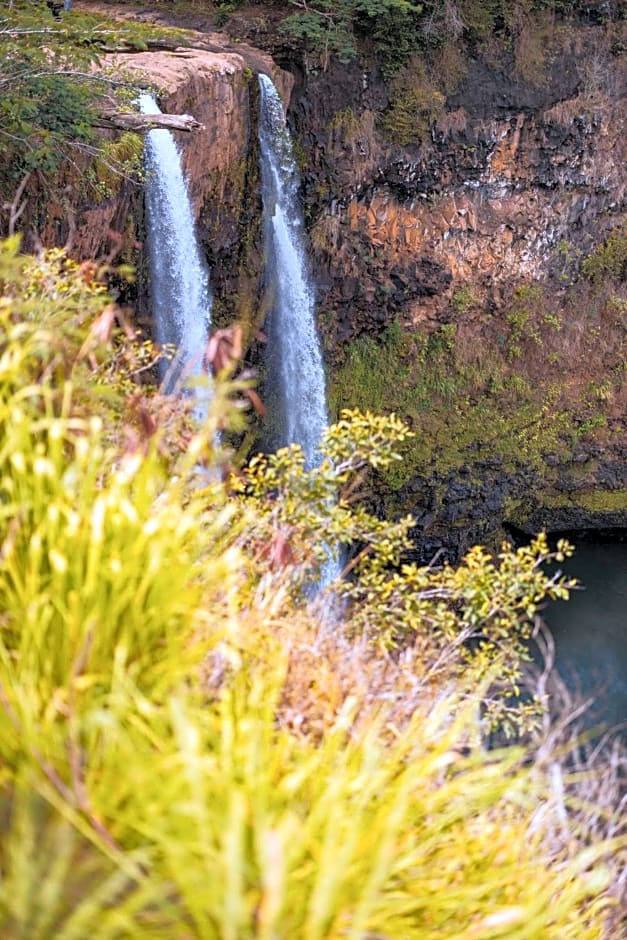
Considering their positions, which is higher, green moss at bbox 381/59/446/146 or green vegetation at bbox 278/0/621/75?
green vegetation at bbox 278/0/621/75

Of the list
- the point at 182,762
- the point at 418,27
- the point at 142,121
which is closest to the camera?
the point at 182,762

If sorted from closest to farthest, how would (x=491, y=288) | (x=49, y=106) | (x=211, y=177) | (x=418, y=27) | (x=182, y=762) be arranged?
(x=182, y=762)
(x=49, y=106)
(x=211, y=177)
(x=418, y=27)
(x=491, y=288)

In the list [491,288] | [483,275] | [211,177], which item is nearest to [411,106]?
[483,275]

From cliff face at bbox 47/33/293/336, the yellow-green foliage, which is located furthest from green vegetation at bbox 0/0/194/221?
the yellow-green foliage

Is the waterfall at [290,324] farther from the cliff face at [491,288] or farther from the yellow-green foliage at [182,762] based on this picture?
the yellow-green foliage at [182,762]

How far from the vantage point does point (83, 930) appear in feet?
4.57

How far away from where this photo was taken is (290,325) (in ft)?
40.1

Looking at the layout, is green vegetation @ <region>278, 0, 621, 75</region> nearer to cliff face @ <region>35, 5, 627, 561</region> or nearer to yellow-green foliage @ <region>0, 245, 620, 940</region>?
cliff face @ <region>35, 5, 627, 561</region>

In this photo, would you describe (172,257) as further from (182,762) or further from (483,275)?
(182,762)

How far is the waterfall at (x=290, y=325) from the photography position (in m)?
11.3

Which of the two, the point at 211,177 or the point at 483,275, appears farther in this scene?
the point at 483,275

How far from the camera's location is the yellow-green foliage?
4.61 feet

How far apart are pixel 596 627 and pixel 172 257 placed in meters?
8.48

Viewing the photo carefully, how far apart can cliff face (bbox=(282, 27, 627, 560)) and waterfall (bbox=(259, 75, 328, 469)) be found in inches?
21.1
